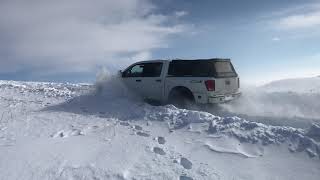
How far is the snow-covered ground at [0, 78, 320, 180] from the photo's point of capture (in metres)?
6.00

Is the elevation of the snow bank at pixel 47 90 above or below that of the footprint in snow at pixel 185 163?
above

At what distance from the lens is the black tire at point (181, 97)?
12047mm

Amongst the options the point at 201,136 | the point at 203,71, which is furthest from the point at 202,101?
the point at 201,136

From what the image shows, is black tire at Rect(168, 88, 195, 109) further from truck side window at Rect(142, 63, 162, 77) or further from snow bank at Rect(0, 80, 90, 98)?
snow bank at Rect(0, 80, 90, 98)

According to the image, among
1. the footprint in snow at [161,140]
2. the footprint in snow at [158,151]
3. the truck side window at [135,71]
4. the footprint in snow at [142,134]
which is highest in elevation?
the truck side window at [135,71]

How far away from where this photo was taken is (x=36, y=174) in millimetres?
5871

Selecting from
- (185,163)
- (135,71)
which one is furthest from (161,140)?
(135,71)

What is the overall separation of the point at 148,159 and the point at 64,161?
5.00ft

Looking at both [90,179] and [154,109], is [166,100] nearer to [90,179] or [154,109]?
[154,109]

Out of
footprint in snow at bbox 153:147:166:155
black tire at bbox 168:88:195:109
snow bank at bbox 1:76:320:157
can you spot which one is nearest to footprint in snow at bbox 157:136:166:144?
footprint in snow at bbox 153:147:166:155

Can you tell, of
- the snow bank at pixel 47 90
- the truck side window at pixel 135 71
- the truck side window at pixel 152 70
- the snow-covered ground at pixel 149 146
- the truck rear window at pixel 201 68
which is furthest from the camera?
the snow bank at pixel 47 90

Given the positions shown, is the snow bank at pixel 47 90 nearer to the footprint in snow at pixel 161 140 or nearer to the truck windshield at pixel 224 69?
the truck windshield at pixel 224 69

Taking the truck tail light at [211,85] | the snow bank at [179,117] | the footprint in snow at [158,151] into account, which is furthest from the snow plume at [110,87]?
the footprint in snow at [158,151]

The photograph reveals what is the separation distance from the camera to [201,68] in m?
11.9
